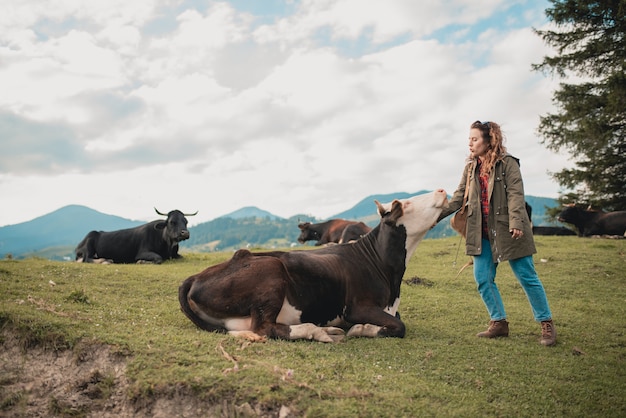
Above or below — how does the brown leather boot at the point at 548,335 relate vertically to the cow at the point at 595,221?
below

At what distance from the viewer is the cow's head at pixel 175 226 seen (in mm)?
16853

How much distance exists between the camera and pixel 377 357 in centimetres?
575

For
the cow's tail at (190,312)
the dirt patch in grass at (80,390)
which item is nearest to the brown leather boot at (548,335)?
the dirt patch in grass at (80,390)

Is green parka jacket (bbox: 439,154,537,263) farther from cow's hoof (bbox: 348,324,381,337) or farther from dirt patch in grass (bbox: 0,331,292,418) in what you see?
dirt patch in grass (bbox: 0,331,292,418)

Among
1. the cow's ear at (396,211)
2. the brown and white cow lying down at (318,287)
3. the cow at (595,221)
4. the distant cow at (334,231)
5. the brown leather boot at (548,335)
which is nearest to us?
the brown and white cow lying down at (318,287)

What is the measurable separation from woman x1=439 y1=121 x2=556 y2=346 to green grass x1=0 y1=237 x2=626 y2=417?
1.47 ft

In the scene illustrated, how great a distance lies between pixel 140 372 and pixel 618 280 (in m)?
11.5

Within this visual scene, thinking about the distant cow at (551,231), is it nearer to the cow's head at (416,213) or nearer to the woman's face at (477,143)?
the cow's head at (416,213)

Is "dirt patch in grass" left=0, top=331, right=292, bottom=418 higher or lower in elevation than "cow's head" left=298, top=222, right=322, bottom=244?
lower

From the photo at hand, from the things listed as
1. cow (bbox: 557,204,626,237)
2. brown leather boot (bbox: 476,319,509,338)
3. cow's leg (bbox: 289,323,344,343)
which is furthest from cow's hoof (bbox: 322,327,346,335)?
cow (bbox: 557,204,626,237)

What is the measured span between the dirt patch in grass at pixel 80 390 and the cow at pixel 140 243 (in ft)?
37.3

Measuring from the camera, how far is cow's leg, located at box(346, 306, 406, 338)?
675 cm

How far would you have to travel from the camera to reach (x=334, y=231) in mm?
23062

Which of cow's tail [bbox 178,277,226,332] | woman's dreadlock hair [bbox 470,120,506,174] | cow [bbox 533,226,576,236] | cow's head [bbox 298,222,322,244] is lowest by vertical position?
cow's tail [bbox 178,277,226,332]
